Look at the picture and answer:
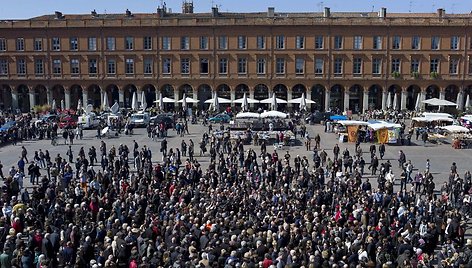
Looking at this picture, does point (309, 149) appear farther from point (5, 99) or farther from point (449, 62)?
point (5, 99)

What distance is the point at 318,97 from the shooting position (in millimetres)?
67562

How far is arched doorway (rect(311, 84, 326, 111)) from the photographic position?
6688 cm

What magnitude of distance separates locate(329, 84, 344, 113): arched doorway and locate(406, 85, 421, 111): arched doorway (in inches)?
305

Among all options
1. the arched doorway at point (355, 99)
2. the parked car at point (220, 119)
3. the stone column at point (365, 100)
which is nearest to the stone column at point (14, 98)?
the parked car at point (220, 119)

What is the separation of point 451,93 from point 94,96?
43.5 metres

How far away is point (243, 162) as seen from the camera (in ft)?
104

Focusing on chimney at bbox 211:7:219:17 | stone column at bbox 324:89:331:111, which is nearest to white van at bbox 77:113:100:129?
chimney at bbox 211:7:219:17

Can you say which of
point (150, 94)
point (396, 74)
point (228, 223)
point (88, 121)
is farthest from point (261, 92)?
point (228, 223)

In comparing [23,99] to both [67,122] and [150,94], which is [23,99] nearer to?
[150,94]

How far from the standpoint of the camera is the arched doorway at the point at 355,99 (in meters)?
66.3

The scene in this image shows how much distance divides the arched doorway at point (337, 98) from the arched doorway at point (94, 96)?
93.5 ft

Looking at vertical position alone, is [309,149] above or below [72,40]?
below

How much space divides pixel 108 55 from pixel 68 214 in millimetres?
49364

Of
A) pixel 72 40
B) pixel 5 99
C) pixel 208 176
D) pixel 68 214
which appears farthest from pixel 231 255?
pixel 5 99
